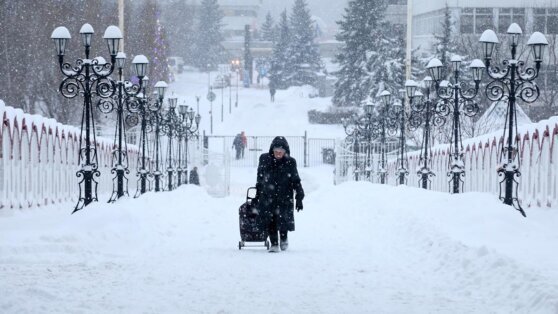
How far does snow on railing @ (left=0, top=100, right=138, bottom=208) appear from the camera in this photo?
692 inches

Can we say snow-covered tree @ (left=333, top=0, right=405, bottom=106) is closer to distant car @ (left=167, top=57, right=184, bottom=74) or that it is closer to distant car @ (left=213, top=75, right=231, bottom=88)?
distant car @ (left=213, top=75, right=231, bottom=88)

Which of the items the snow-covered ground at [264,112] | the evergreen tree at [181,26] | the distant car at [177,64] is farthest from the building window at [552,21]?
the evergreen tree at [181,26]

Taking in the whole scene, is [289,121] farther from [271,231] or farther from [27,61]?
[271,231]

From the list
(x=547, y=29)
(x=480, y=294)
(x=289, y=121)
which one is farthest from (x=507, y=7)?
(x=480, y=294)

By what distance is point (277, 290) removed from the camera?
8445 mm

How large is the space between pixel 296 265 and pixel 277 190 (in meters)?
2.09

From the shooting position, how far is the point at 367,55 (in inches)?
Result: 2628

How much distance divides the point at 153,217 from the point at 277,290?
27.9ft

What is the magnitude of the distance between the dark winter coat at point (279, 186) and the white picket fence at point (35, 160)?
690 centimetres

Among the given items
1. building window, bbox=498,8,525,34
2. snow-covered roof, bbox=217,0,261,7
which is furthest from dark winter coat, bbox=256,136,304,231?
snow-covered roof, bbox=217,0,261,7

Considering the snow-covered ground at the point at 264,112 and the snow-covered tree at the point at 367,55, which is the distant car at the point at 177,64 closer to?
the snow-covered ground at the point at 264,112

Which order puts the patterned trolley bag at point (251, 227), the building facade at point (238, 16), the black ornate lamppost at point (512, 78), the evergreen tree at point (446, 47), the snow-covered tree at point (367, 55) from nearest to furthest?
1. the patterned trolley bag at point (251, 227)
2. the black ornate lamppost at point (512, 78)
3. the evergreen tree at point (446, 47)
4. the snow-covered tree at point (367, 55)
5. the building facade at point (238, 16)

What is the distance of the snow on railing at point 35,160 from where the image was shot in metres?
17.6

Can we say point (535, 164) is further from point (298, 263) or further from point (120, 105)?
point (120, 105)
